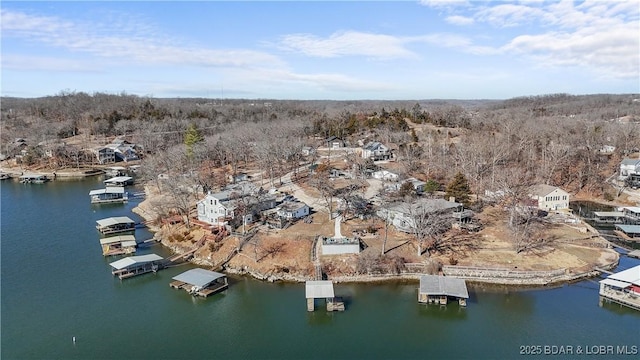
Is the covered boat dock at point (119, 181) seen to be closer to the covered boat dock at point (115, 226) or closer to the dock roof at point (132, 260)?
the covered boat dock at point (115, 226)

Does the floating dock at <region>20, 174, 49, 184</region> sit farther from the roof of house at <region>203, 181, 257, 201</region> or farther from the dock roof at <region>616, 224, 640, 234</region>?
the dock roof at <region>616, 224, 640, 234</region>

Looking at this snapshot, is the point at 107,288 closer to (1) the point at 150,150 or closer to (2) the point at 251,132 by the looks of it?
(2) the point at 251,132

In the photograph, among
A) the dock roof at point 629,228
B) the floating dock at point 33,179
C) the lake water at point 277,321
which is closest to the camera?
the lake water at point 277,321

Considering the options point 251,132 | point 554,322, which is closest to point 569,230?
point 554,322

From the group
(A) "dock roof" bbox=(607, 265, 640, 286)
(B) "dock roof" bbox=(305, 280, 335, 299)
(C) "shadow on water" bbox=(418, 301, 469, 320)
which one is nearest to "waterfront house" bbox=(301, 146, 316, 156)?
(B) "dock roof" bbox=(305, 280, 335, 299)

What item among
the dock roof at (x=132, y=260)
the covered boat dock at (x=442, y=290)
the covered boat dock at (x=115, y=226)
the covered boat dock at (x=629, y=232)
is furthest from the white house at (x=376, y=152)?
the dock roof at (x=132, y=260)

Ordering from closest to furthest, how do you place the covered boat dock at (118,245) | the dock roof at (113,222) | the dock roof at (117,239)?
the covered boat dock at (118,245)
the dock roof at (117,239)
the dock roof at (113,222)
